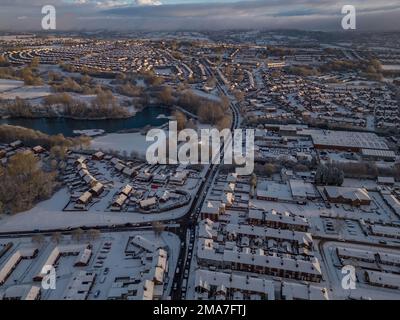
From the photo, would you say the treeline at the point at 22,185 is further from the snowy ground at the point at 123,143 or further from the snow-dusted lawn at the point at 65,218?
the snowy ground at the point at 123,143

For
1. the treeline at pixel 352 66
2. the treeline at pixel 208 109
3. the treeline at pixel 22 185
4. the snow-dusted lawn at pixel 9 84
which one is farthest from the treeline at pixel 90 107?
the treeline at pixel 352 66

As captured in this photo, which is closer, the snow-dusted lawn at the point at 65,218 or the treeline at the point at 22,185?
the snow-dusted lawn at the point at 65,218

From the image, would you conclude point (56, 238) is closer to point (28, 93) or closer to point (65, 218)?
point (65, 218)

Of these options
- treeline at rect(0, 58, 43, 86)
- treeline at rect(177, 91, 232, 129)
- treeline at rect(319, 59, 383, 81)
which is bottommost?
treeline at rect(177, 91, 232, 129)

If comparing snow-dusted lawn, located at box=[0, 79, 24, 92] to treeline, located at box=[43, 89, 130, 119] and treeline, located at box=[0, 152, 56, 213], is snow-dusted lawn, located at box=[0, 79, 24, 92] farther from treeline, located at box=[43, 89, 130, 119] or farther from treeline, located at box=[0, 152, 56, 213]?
treeline, located at box=[0, 152, 56, 213]
